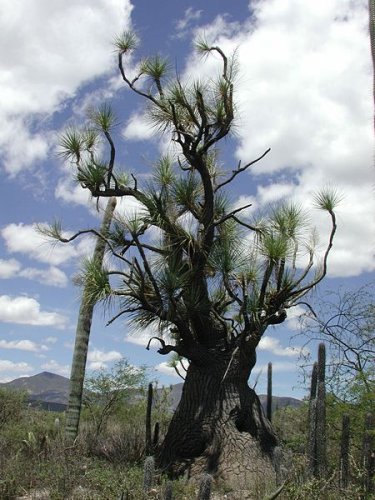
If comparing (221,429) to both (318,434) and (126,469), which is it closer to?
(126,469)

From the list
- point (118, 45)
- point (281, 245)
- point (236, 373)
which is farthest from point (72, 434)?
point (118, 45)

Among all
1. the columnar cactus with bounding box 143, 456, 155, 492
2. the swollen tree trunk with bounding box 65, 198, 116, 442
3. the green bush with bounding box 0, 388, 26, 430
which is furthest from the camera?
the green bush with bounding box 0, 388, 26, 430

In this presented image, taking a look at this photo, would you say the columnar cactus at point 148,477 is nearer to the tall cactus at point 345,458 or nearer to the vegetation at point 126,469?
the vegetation at point 126,469

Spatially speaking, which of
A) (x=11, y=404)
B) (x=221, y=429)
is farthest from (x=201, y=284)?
(x=11, y=404)

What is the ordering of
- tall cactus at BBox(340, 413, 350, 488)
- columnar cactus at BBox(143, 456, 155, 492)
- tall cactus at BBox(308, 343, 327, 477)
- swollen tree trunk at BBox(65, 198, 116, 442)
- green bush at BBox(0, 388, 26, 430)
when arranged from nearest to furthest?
columnar cactus at BBox(143, 456, 155, 492), tall cactus at BBox(340, 413, 350, 488), tall cactus at BBox(308, 343, 327, 477), swollen tree trunk at BBox(65, 198, 116, 442), green bush at BBox(0, 388, 26, 430)

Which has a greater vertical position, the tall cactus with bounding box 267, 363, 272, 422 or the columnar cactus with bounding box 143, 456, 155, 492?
the tall cactus with bounding box 267, 363, 272, 422

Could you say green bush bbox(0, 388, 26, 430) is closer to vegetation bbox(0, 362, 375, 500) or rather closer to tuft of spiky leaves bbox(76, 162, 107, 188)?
vegetation bbox(0, 362, 375, 500)

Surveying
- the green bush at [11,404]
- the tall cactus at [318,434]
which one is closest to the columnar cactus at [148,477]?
the tall cactus at [318,434]

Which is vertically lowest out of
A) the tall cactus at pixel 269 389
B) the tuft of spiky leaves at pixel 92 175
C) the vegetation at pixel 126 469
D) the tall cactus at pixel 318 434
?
the vegetation at pixel 126 469

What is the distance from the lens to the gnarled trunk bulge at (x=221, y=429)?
895 centimetres

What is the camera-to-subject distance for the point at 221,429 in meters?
9.33

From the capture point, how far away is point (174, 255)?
9.94 meters

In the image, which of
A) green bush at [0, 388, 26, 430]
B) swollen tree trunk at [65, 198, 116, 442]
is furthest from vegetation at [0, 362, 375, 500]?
green bush at [0, 388, 26, 430]

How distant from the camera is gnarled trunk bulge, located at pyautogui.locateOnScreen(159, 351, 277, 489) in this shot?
8.95 meters
